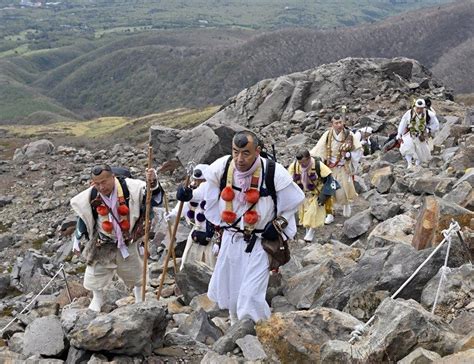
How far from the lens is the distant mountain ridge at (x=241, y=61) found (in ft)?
379

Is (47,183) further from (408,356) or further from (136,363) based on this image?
(408,356)

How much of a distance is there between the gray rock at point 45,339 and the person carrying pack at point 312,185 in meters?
6.21

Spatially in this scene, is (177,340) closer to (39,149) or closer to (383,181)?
(383,181)

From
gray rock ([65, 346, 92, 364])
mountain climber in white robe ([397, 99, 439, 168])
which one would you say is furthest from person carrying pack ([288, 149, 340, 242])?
gray rock ([65, 346, 92, 364])

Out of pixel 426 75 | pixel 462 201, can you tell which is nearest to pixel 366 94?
pixel 426 75

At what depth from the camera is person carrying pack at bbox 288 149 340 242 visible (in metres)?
11.4

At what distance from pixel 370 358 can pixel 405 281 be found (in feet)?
5.91

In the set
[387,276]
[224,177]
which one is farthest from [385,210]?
[224,177]

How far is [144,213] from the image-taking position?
7.64 metres

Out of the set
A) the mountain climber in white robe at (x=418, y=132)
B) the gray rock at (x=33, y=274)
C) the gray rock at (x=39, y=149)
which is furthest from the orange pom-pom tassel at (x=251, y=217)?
the gray rock at (x=39, y=149)

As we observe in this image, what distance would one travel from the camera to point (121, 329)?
5.29 meters

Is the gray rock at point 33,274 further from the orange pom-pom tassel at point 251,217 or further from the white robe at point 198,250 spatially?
the orange pom-pom tassel at point 251,217

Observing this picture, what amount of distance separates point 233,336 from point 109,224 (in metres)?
2.50

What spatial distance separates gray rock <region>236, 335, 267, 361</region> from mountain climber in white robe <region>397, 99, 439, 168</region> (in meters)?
11.2
